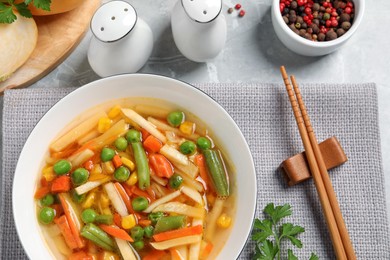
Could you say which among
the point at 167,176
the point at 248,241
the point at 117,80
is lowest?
the point at 248,241

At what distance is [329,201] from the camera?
239cm

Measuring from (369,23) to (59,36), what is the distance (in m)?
1.39

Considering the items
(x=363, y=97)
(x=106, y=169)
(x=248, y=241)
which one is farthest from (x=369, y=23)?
(x=106, y=169)

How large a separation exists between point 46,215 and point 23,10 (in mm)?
836

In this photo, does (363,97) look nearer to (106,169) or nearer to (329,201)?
(329,201)

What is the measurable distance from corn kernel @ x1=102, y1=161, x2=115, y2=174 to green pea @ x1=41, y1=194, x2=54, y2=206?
0.23m

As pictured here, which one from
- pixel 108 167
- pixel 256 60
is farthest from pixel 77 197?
pixel 256 60

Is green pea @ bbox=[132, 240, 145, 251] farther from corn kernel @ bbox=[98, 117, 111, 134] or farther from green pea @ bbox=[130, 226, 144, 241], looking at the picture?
corn kernel @ bbox=[98, 117, 111, 134]

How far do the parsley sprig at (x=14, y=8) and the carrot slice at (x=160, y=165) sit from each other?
28.8 inches

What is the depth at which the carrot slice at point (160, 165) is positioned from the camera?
234 cm

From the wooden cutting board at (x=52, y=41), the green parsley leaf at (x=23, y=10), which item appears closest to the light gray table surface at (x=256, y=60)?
the wooden cutting board at (x=52, y=41)

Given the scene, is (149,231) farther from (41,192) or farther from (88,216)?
(41,192)

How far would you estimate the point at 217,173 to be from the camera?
2330 millimetres

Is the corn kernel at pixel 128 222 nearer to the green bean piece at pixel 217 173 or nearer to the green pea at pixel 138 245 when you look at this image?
the green pea at pixel 138 245
